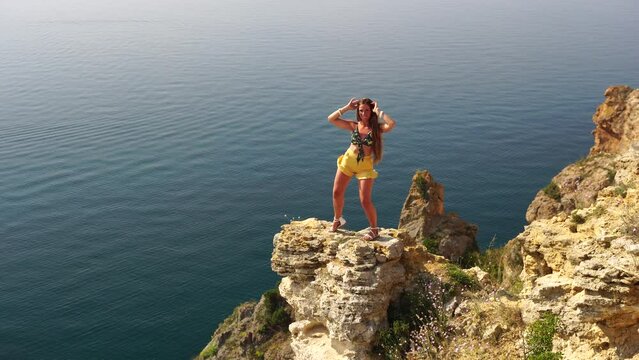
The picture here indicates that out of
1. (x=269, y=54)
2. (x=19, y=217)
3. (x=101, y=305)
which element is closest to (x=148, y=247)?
(x=101, y=305)

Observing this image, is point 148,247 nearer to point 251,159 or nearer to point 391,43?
point 251,159

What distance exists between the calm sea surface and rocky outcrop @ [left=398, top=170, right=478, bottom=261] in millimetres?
17063

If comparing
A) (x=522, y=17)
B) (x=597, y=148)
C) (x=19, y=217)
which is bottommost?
(x=19, y=217)

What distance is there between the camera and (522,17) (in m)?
181

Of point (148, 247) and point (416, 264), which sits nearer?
point (416, 264)

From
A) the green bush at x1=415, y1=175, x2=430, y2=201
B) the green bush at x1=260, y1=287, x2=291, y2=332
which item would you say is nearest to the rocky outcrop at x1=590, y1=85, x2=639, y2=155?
the green bush at x1=415, y1=175, x2=430, y2=201

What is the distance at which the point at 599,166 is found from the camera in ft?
131

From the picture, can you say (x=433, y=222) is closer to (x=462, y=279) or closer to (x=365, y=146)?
(x=462, y=279)

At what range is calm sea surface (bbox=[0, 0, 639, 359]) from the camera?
2009 inches

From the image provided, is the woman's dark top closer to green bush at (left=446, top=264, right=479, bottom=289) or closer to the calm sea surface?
green bush at (left=446, top=264, right=479, bottom=289)

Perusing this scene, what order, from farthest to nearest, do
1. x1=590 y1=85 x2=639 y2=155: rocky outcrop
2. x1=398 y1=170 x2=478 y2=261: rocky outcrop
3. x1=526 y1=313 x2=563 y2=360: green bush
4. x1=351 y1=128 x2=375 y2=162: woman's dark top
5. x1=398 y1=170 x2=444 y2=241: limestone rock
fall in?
x1=590 y1=85 x2=639 y2=155: rocky outcrop < x1=398 y1=170 x2=444 y2=241: limestone rock < x1=398 y1=170 x2=478 y2=261: rocky outcrop < x1=351 y1=128 x2=375 y2=162: woman's dark top < x1=526 y1=313 x2=563 y2=360: green bush

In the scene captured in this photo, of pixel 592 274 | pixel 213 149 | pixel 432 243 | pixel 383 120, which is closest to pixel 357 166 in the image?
pixel 383 120

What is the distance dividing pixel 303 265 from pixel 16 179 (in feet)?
225

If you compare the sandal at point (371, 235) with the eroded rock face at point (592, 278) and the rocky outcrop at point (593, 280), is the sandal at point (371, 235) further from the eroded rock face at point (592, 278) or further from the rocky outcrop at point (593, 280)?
the rocky outcrop at point (593, 280)
